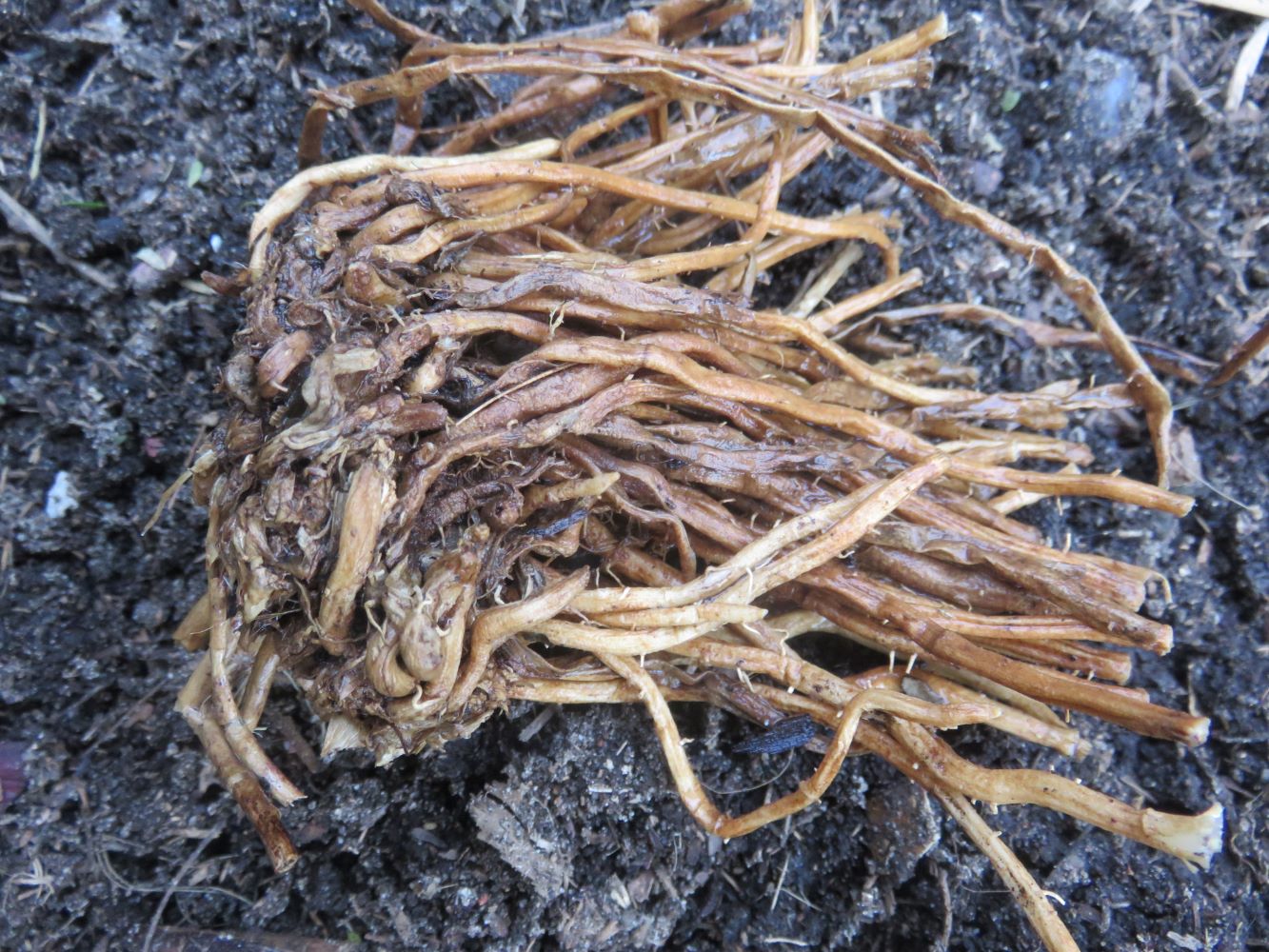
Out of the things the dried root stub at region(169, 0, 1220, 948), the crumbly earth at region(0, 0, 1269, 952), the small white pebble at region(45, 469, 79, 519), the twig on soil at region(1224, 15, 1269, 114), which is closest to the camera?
the dried root stub at region(169, 0, 1220, 948)

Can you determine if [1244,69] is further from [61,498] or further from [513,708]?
[61,498]

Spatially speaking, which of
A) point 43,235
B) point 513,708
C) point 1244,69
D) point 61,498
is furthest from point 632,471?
point 1244,69

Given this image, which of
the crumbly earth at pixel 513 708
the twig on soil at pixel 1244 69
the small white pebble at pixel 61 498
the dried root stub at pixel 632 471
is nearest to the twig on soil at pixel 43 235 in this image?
the crumbly earth at pixel 513 708

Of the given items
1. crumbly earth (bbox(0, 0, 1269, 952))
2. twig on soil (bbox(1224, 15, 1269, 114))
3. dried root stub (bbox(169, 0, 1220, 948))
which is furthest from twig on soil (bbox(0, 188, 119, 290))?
twig on soil (bbox(1224, 15, 1269, 114))

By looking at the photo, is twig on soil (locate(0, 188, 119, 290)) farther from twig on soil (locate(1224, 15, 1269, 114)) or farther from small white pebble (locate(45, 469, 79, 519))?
twig on soil (locate(1224, 15, 1269, 114))

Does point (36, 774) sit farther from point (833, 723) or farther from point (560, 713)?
A: point (833, 723)

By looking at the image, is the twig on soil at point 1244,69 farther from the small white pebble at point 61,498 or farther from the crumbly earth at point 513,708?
the small white pebble at point 61,498
